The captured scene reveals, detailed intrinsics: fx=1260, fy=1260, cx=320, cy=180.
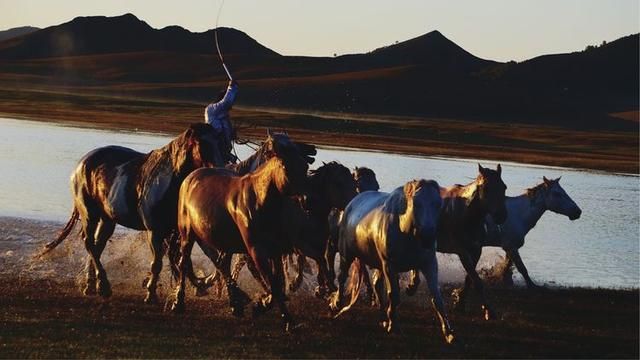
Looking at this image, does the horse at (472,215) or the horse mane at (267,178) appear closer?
the horse mane at (267,178)

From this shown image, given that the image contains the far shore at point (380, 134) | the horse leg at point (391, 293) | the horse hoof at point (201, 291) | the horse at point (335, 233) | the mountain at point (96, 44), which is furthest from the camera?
the mountain at point (96, 44)

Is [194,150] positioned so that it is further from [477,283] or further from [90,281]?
[477,283]

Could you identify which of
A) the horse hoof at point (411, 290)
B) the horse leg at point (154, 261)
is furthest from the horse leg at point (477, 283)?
the horse leg at point (154, 261)

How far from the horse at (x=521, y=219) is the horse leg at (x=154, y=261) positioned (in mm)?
5085

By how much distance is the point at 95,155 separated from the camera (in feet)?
53.5

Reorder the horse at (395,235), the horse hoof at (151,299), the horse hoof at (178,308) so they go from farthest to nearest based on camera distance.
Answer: the horse hoof at (151,299), the horse hoof at (178,308), the horse at (395,235)

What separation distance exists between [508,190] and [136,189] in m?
21.8

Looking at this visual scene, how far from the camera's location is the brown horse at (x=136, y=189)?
14961 mm

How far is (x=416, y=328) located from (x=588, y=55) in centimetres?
13603

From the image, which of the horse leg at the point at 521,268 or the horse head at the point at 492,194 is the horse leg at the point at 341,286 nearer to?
the horse head at the point at 492,194

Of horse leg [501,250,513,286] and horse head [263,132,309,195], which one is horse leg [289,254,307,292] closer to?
horse leg [501,250,513,286]

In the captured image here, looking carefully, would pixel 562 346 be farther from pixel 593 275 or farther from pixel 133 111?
pixel 133 111

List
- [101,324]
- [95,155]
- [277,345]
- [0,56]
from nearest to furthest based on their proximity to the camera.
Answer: [277,345] < [101,324] < [95,155] < [0,56]

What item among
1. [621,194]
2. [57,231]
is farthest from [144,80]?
[57,231]
